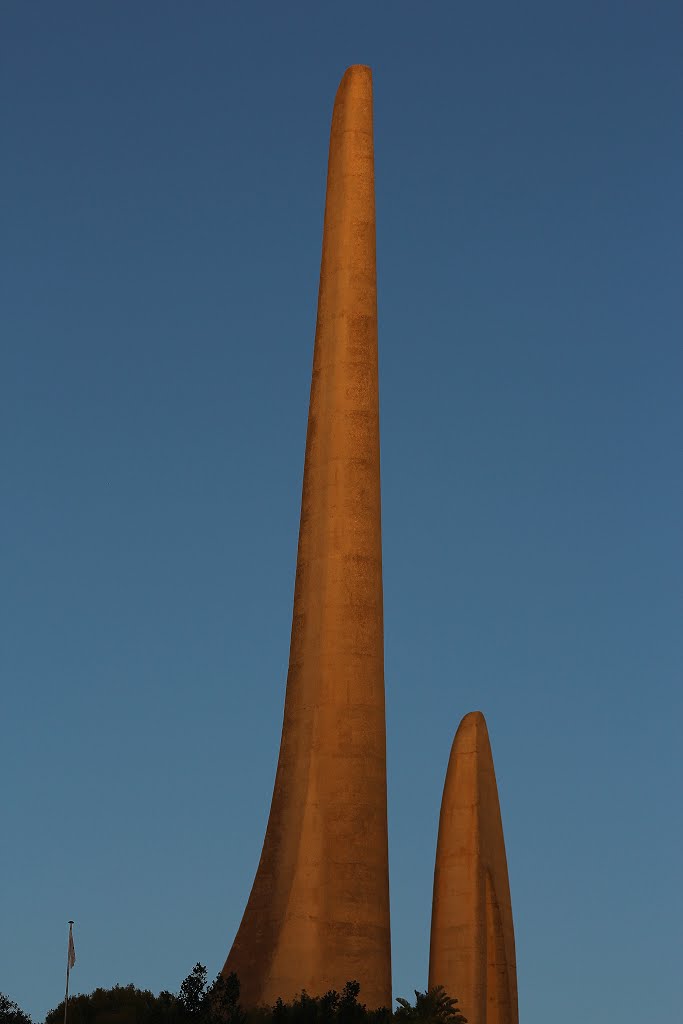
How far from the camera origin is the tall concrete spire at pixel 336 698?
3644 cm

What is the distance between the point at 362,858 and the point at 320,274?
13.3 metres

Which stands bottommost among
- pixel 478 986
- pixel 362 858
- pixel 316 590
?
pixel 478 986

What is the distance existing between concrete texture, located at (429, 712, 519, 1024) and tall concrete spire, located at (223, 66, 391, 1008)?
4.28 ft

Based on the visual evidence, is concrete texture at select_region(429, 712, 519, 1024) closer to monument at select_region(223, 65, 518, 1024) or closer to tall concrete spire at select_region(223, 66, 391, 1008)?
monument at select_region(223, 65, 518, 1024)

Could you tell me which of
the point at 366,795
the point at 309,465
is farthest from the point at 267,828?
the point at 309,465

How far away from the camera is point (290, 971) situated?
36094mm

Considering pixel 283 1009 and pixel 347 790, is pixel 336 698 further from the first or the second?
pixel 283 1009

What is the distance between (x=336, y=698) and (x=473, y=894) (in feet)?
16.0

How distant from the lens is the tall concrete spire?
3644 centimetres

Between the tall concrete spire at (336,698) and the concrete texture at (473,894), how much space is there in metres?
1.30

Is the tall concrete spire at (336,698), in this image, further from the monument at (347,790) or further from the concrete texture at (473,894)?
the concrete texture at (473,894)

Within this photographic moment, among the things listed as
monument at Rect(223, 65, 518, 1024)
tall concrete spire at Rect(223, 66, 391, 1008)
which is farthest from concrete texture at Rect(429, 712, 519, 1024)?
tall concrete spire at Rect(223, 66, 391, 1008)

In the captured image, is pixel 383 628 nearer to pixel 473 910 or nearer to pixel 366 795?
pixel 366 795

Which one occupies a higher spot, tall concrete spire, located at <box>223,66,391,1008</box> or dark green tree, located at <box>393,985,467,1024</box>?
tall concrete spire, located at <box>223,66,391,1008</box>
